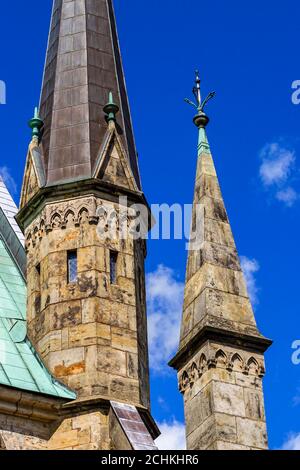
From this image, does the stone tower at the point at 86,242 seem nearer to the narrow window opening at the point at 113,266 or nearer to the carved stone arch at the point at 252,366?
the narrow window opening at the point at 113,266

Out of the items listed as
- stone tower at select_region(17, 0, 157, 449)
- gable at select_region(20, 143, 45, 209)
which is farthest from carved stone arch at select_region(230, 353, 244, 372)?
gable at select_region(20, 143, 45, 209)

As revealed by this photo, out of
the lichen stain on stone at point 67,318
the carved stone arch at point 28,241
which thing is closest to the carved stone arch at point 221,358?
the lichen stain on stone at point 67,318

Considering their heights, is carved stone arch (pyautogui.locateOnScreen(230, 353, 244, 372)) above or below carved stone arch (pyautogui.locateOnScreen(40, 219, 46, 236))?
below

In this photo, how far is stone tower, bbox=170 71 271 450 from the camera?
2222 centimetres

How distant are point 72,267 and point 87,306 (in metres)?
1.28

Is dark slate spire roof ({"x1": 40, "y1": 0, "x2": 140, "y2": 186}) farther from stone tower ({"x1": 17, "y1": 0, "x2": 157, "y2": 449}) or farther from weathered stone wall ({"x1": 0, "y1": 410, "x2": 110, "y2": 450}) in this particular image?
weathered stone wall ({"x1": 0, "y1": 410, "x2": 110, "y2": 450})

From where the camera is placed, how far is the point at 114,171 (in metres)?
28.6

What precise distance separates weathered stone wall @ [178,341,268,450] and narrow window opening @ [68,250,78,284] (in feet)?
14.2

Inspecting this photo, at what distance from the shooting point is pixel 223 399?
73.6 ft

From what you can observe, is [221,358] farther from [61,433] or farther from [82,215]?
[82,215]

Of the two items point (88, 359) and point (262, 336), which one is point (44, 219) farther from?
point (262, 336)

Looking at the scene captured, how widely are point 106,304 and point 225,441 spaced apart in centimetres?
567

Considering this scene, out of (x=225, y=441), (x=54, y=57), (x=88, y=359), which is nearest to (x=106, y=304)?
(x=88, y=359)
